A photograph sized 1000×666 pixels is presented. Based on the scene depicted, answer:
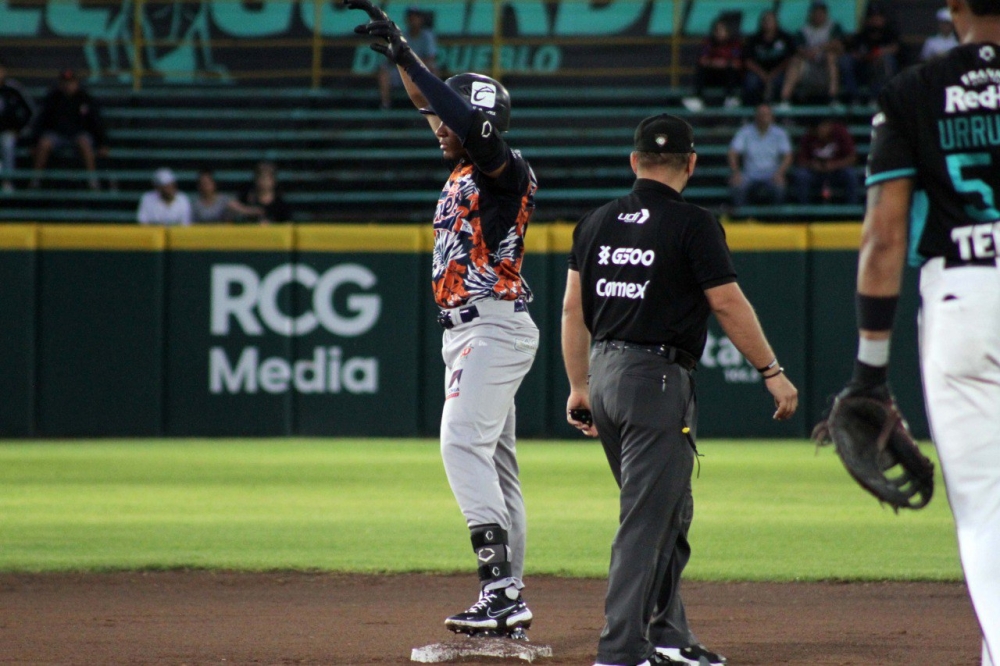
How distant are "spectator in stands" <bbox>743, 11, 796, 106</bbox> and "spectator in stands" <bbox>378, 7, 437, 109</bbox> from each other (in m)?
4.27

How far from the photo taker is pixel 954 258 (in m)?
3.42

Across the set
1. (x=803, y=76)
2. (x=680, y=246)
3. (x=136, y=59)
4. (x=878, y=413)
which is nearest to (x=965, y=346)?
(x=878, y=413)

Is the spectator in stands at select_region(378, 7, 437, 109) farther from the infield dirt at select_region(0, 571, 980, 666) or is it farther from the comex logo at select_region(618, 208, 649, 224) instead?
the comex logo at select_region(618, 208, 649, 224)

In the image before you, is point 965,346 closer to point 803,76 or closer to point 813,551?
point 813,551

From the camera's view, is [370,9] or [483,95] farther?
[483,95]

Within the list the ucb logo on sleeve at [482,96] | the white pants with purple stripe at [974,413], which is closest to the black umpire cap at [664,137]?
the ucb logo on sleeve at [482,96]

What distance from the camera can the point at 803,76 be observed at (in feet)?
62.3

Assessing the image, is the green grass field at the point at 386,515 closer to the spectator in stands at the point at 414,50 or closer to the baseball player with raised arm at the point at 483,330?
the baseball player with raised arm at the point at 483,330

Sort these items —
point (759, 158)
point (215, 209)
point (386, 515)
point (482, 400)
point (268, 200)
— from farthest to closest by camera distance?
point (759, 158) < point (268, 200) < point (215, 209) < point (386, 515) < point (482, 400)

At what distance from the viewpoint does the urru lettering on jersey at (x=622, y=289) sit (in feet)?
15.1

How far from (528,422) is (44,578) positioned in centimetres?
831

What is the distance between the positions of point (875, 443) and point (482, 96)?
2.34m

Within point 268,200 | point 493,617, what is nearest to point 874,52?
point 268,200

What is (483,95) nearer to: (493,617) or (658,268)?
(658,268)
